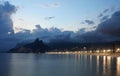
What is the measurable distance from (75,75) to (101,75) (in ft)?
16.5

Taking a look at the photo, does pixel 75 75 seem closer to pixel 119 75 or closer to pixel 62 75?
pixel 62 75

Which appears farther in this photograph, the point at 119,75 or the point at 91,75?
the point at 91,75

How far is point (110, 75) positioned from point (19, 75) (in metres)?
18.2

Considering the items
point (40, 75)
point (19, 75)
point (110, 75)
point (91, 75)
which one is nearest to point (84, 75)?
point (91, 75)

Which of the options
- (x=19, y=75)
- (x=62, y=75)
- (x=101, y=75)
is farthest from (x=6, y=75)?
(x=101, y=75)

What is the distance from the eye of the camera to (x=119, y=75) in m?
47.2

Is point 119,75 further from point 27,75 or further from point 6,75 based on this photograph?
point 6,75

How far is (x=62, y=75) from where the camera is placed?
50.8m

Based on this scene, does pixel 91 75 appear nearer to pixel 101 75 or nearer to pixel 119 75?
pixel 101 75

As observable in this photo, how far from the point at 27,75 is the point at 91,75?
12896 mm

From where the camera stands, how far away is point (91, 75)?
50.8m

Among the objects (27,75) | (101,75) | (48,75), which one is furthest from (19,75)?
(101,75)

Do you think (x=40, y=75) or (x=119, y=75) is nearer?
(x=119, y=75)

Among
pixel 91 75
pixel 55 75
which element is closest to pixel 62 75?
pixel 55 75
